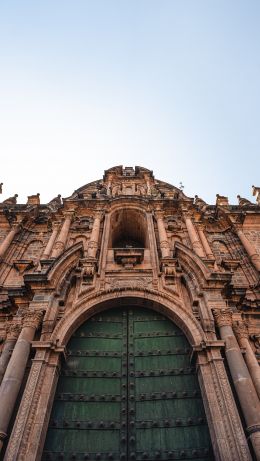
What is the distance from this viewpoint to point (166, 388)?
24.4ft

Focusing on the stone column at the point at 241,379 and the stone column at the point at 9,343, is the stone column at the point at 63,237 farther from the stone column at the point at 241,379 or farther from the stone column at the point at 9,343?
the stone column at the point at 241,379

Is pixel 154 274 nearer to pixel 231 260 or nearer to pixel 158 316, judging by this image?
pixel 158 316

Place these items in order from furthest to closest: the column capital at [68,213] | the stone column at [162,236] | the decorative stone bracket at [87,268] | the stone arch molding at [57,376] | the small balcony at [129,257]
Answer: the column capital at [68,213]
the stone column at [162,236]
the small balcony at [129,257]
the decorative stone bracket at [87,268]
the stone arch molding at [57,376]

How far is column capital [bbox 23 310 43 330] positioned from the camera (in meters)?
7.62

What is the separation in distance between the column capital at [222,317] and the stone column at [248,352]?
0.55 m

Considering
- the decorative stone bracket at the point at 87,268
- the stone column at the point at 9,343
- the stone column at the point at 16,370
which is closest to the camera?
the stone column at the point at 16,370

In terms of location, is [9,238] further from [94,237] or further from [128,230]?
[128,230]

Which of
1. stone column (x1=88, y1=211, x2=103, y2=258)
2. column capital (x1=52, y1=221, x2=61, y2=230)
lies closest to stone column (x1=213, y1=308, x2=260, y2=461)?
stone column (x1=88, y1=211, x2=103, y2=258)

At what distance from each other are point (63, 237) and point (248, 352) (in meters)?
7.58

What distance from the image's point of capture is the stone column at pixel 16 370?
5962mm

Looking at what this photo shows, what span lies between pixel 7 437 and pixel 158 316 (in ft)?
16.2

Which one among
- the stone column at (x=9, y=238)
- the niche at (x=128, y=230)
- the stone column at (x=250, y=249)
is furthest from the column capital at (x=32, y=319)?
the stone column at (x=250, y=249)

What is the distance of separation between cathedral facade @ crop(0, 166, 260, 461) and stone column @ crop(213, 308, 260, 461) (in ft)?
0.08

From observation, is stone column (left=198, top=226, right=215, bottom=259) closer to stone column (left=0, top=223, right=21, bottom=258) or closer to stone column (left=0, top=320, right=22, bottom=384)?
stone column (left=0, top=320, right=22, bottom=384)
